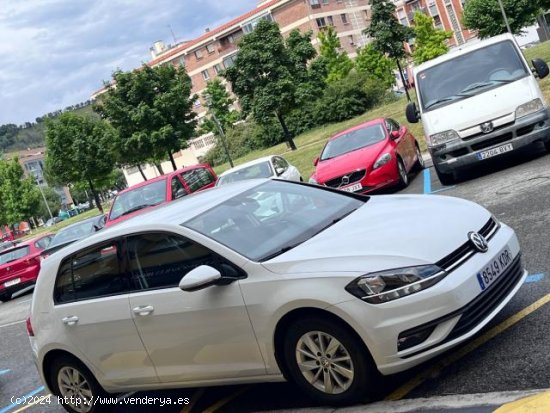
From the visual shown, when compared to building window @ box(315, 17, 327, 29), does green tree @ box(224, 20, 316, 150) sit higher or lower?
lower

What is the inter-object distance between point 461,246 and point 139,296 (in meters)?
2.40

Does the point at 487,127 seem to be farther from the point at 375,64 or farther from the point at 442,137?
the point at 375,64

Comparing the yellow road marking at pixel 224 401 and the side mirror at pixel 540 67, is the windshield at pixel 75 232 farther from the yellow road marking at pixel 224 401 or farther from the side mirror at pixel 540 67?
the yellow road marking at pixel 224 401

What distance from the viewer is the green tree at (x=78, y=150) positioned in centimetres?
4338

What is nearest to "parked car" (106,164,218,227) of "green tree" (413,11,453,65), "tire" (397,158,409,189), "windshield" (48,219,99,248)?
"windshield" (48,219,99,248)

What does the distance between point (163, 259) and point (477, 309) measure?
2290mm

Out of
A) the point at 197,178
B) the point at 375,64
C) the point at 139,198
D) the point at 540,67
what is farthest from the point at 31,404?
the point at 375,64

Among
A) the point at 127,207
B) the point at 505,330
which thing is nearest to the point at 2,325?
the point at 127,207

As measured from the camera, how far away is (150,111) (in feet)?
132

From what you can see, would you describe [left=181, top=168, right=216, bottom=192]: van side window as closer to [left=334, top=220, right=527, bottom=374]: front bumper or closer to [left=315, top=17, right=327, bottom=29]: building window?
[left=334, top=220, right=527, bottom=374]: front bumper

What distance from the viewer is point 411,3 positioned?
90.3 m

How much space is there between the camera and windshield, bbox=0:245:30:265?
19453 mm

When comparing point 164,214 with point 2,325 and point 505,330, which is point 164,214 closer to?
point 505,330

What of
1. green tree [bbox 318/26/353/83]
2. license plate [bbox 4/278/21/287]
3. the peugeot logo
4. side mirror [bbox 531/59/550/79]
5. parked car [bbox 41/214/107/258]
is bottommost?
license plate [bbox 4/278/21/287]
